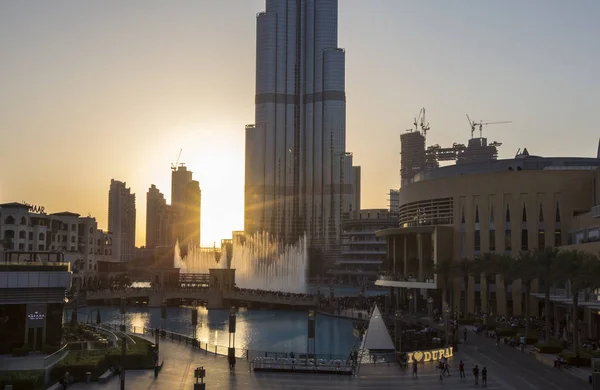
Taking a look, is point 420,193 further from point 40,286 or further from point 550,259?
point 40,286

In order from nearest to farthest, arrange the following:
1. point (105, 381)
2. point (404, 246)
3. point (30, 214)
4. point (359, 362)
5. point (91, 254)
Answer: point (105, 381), point (359, 362), point (404, 246), point (30, 214), point (91, 254)

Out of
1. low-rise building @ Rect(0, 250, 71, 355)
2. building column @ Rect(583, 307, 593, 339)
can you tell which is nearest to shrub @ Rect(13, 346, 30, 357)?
low-rise building @ Rect(0, 250, 71, 355)

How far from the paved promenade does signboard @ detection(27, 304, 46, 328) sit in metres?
9.86

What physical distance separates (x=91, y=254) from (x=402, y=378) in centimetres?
13049

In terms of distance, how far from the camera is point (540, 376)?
50.6m

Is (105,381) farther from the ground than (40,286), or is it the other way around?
(40,286)

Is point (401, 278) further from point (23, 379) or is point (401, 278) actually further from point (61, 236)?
point (61, 236)

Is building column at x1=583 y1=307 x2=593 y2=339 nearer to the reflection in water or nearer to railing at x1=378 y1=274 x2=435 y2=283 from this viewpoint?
the reflection in water

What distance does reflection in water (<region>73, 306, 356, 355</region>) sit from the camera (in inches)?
3182

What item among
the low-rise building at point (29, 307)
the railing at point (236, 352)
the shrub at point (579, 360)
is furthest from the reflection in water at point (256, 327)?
the low-rise building at point (29, 307)

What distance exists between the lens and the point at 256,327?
102 m

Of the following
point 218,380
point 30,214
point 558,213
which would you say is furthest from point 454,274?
point 30,214

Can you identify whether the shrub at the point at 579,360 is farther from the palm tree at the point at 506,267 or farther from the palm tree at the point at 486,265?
the palm tree at the point at 486,265

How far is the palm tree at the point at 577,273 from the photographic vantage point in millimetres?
55181
